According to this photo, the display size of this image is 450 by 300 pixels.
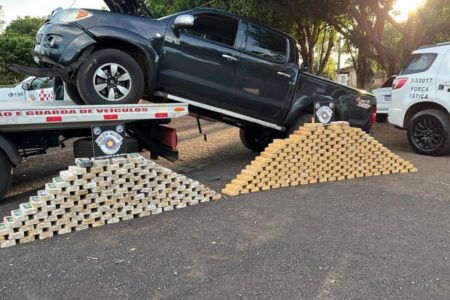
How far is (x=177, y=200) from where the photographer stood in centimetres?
500

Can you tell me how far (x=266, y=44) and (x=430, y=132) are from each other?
399cm

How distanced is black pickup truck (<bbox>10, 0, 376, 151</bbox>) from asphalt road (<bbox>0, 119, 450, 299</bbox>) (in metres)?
1.51

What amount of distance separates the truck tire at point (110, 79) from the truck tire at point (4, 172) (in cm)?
118

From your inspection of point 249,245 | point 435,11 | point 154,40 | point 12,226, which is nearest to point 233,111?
point 154,40

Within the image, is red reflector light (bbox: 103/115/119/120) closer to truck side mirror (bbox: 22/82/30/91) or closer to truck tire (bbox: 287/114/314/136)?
truck tire (bbox: 287/114/314/136)

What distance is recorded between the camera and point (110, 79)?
5145 millimetres

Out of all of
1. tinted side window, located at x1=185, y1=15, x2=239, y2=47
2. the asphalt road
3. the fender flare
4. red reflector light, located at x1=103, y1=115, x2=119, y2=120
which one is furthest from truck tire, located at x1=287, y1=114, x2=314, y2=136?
the fender flare

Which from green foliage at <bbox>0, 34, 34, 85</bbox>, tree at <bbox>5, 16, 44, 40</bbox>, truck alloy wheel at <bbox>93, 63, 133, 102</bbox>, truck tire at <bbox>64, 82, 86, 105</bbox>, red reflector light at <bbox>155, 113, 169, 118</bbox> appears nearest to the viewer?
truck alloy wheel at <bbox>93, 63, 133, 102</bbox>

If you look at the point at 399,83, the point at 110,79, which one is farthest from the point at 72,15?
the point at 399,83

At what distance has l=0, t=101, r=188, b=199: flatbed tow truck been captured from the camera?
4738mm

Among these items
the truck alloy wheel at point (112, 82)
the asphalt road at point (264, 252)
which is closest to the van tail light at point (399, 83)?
the asphalt road at point (264, 252)

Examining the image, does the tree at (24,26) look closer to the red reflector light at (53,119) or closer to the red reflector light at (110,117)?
the red reflector light at (53,119)

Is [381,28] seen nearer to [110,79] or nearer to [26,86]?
[110,79]

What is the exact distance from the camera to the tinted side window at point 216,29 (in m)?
5.95
